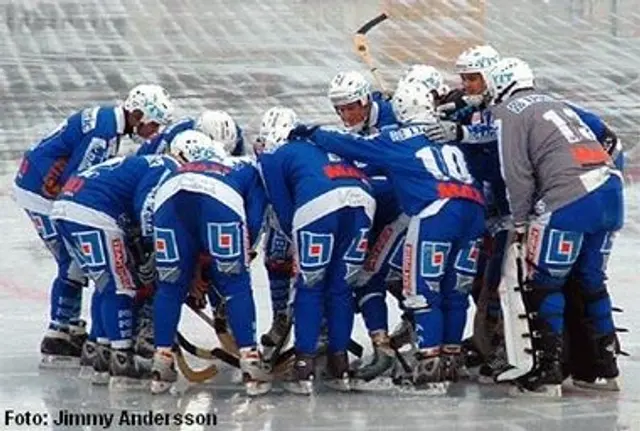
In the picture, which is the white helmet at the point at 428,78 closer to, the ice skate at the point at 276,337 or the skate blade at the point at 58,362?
the ice skate at the point at 276,337

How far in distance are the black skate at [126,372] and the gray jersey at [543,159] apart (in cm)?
198

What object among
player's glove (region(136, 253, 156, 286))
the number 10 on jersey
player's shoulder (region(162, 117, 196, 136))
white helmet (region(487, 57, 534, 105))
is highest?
white helmet (region(487, 57, 534, 105))

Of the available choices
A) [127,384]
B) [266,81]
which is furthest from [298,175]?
[266,81]

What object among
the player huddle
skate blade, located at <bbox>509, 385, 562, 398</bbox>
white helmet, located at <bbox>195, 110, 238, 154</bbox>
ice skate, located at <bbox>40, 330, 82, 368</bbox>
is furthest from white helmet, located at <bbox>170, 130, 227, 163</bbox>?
skate blade, located at <bbox>509, 385, 562, 398</bbox>

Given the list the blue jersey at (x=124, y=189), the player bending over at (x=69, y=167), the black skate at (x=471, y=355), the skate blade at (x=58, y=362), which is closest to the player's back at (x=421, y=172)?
the black skate at (x=471, y=355)

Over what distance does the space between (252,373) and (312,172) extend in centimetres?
100

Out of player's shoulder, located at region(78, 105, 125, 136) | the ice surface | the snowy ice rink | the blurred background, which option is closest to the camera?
the ice surface

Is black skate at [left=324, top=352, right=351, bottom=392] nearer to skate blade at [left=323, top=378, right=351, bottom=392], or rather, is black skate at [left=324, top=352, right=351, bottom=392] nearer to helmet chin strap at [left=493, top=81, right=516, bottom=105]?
skate blade at [left=323, top=378, right=351, bottom=392]

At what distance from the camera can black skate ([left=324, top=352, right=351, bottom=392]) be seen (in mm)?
9852

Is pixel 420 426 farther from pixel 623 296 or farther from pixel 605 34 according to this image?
pixel 605 34

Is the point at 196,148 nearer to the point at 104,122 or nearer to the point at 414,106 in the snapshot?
the point at 104,122

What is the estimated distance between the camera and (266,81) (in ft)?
69.2

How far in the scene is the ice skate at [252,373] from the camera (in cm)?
963

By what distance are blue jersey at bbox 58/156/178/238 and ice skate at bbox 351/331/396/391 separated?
1.25 m
